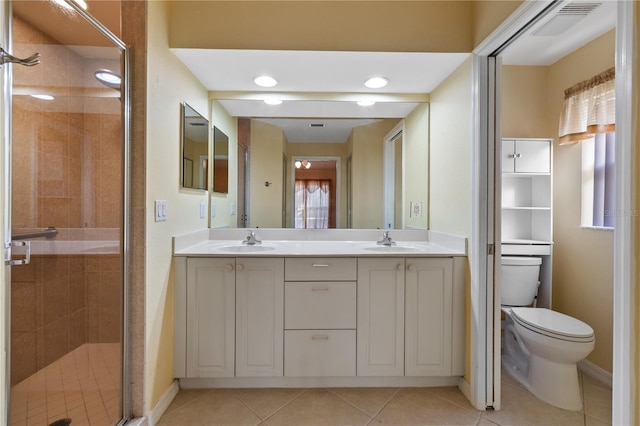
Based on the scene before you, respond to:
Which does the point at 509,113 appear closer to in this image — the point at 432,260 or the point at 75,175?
the point at 432,260

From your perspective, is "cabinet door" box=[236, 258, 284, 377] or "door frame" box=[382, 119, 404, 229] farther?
"door frame" box=[382, 119, 404, 229]

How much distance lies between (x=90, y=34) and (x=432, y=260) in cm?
213

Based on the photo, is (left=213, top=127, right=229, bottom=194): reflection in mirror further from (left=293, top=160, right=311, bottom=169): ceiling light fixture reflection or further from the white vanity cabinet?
the white vanity cabinet

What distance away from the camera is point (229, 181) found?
223 centimetres

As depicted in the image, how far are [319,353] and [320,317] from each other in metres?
0.22

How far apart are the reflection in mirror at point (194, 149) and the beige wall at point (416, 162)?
156cm

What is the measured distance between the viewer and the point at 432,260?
1.69 metres

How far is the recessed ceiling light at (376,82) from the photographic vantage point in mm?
1936

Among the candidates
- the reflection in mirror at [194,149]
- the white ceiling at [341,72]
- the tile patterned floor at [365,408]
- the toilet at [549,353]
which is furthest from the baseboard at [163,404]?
the toilet at [549,353]

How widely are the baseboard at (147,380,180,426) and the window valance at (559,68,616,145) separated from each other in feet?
10.2

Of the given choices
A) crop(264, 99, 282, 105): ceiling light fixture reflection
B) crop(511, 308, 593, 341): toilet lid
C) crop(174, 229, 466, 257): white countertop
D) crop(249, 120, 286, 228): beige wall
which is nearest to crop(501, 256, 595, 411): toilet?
crop(511, 308, 593, 341): toilet lid

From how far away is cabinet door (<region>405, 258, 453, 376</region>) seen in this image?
1.67 metres

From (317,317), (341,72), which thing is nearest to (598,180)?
(341,72)

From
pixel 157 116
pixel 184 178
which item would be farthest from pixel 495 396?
pixel 157 116
